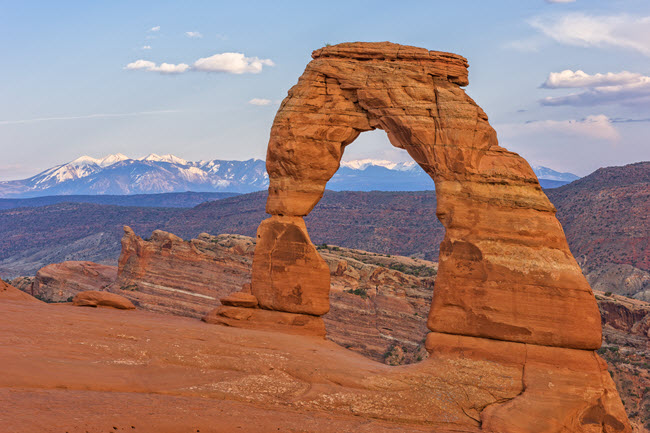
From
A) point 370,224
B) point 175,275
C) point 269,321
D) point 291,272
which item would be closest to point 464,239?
point 291,272

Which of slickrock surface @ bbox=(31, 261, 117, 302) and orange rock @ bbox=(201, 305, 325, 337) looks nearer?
orange rock @ bbox=(201, 305, 325, 337)

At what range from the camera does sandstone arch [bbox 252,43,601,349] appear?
65.1 ft

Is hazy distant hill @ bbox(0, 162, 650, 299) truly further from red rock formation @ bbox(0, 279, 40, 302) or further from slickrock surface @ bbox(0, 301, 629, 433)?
red rock formation @ bbox(0, 279, 40, 302)

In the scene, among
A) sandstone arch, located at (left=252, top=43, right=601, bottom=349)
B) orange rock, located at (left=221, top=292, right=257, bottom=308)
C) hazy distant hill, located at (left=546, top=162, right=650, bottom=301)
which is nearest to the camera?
sandstone arch, located at (left=252, top=43, right=601, bottom=349)

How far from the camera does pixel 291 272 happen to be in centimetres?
2436

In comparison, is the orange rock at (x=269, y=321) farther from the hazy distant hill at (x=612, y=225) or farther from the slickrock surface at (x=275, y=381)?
the hazy distant hill at (x=612, y=225)

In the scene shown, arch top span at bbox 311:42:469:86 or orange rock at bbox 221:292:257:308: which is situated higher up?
arch top span at bbox 311:42:469:86

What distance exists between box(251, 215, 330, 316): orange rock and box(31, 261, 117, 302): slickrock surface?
81.6ft

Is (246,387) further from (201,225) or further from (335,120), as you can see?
(201,225)

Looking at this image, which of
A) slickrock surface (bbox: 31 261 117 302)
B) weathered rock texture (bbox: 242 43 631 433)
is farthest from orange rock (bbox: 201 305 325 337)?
slickrock surface (bbox: 31 261 117 302)

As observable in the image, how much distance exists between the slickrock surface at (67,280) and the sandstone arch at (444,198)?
25712 mm

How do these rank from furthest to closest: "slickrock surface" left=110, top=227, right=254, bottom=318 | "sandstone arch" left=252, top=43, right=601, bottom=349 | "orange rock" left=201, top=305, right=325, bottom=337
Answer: "slickrock surface" left=110, top=227, right=254, bottom=318 < "orange rock" left=201, top=305, right=325, bottom=337 < "sandstone arch" left=252, top=43, right=601, bottom=349

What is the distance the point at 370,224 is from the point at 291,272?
74308 mm

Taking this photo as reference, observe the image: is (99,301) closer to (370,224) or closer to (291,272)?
(291,272)
